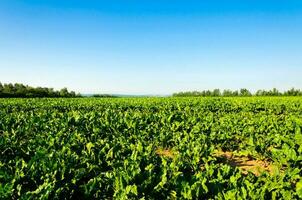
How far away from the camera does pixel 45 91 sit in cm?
6744

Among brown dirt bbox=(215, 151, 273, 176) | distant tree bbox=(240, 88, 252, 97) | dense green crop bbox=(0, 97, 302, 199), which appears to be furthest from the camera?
distant tree bbox=(240, 88, 252, 97)

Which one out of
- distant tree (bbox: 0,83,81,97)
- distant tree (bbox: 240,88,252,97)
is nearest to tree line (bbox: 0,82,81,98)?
distant tree (bbox: 0,83,81,97)

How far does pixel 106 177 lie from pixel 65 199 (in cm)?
82

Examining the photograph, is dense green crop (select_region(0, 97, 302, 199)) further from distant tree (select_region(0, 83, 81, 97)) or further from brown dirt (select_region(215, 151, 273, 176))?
distant tree (select_region(0, 83, 81, 97))

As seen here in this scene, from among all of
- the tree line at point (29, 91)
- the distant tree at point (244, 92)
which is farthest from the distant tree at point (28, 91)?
the distant tree at point (244, 92)

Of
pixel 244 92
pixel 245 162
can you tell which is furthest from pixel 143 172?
pixel 244 92

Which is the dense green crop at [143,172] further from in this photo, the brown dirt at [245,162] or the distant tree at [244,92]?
the distant tree at [244,92]

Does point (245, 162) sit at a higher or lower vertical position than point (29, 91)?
lower

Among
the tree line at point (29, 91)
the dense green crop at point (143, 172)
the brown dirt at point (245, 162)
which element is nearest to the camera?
the dense green crop at point (143, 172)

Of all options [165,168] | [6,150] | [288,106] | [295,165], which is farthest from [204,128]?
[288,106]

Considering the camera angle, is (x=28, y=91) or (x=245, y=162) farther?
(x=28, y=91)

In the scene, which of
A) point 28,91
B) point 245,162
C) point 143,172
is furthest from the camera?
point 28,91

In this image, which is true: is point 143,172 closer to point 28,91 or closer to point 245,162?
point 245,162

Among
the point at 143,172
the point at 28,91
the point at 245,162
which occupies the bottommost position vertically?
the point at 245,162
